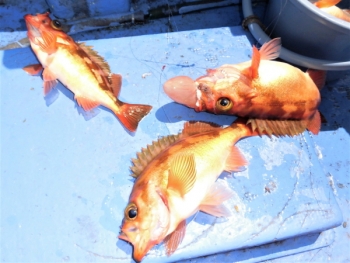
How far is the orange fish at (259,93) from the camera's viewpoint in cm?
186

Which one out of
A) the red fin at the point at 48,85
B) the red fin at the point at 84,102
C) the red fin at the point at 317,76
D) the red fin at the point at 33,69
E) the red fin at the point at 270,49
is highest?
the red fin at the point at 270,49

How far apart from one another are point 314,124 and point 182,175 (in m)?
1.10

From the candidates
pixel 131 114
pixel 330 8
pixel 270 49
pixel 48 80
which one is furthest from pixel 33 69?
pixel 330 8

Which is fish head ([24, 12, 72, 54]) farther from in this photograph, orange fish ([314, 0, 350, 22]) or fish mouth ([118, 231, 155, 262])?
orange fish ([314, 0, 350, 22])

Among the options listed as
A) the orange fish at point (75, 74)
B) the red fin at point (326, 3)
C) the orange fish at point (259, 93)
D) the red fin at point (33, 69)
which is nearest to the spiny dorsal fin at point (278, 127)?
the orange fish at point (259, 93)

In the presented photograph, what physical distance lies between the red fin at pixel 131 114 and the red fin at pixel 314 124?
1095mm

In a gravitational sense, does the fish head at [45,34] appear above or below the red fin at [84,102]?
above

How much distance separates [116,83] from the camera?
6.82ft

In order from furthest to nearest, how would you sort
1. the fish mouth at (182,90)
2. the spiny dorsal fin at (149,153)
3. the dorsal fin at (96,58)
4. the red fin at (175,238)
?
the dorsal fin at (96,58) < the fish mouth at (182,90) < the spiny dorsal fin at (149,153) < the red fin at (175,238)

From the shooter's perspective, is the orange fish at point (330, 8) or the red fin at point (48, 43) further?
the orange fish at point (330, 8)

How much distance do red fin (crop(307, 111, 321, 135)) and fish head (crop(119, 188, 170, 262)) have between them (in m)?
1.18

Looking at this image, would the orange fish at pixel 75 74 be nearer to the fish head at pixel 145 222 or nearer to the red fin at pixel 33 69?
the red fin at pixel 33 69

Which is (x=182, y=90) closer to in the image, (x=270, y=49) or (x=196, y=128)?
(x=196, y=128)

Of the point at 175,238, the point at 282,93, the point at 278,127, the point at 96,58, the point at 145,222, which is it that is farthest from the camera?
the point at 96,58
